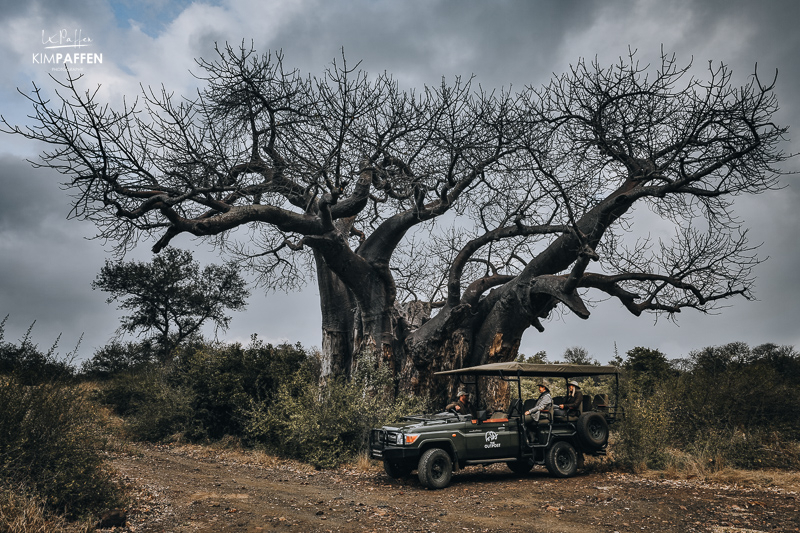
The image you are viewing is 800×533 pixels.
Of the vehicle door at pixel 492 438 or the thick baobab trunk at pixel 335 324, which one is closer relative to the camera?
the vehicle door at pixel 492 438

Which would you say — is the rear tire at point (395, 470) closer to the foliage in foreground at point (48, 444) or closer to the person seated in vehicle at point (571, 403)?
the person seated in vehicle at point (571, 403)

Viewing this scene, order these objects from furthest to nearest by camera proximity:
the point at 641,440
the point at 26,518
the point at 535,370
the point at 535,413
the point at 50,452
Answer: the point at 641,440
the point at 535,370
the point at 535,413
the point at 50,452
the point at 26,518

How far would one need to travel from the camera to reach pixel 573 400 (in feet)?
37.0

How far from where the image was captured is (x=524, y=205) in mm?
15812

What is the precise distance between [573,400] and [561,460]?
1.30 m

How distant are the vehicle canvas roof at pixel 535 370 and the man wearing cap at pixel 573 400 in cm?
29

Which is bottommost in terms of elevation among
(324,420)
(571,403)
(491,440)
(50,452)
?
(50,452)

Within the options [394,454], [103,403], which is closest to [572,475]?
[394,454]

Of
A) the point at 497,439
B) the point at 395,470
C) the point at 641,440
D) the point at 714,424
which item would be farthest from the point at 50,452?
the point at 714,424

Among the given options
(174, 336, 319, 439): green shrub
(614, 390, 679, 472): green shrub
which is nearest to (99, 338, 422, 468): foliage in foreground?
(174, 336, 319, 439): green shrub

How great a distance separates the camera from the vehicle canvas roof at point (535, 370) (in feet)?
33.9

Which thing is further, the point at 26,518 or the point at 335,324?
the point at 335,324

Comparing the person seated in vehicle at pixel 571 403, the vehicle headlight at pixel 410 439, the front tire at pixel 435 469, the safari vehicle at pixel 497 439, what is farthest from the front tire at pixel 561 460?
the vehicle headlight at pixel 410 439

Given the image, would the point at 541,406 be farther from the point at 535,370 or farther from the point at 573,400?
the point at 573,400
